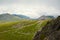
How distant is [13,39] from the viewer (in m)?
148

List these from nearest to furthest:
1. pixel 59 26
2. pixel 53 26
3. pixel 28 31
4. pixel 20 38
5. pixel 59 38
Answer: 1. pixel 59 38
2. pixel 59 26
3. pixel 53 26
4. pixel 20 38
5. pixel 28 31

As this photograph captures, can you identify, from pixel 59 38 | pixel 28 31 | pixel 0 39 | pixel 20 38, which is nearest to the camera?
pixel 59 38

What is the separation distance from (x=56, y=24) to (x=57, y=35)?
34.0ft

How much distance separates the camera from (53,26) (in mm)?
50688

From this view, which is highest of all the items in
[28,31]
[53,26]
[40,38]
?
[53,26]

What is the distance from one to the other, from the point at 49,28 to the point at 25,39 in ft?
321

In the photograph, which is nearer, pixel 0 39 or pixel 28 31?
pixel 0 39

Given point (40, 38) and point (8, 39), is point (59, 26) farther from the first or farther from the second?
point (8, 39)

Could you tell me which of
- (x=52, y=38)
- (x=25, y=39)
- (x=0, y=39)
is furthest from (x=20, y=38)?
(x=52, y=38)

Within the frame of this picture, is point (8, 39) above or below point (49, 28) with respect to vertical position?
below

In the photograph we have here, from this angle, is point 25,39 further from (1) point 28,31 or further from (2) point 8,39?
(1) point 28,31

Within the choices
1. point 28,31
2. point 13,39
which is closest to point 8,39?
point 13,39

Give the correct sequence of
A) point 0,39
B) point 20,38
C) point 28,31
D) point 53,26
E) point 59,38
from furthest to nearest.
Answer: point 28,31 → point 20,38 → point 0,39 → point 53,26 → point 59,38

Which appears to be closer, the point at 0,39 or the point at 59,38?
the point at 59,38
